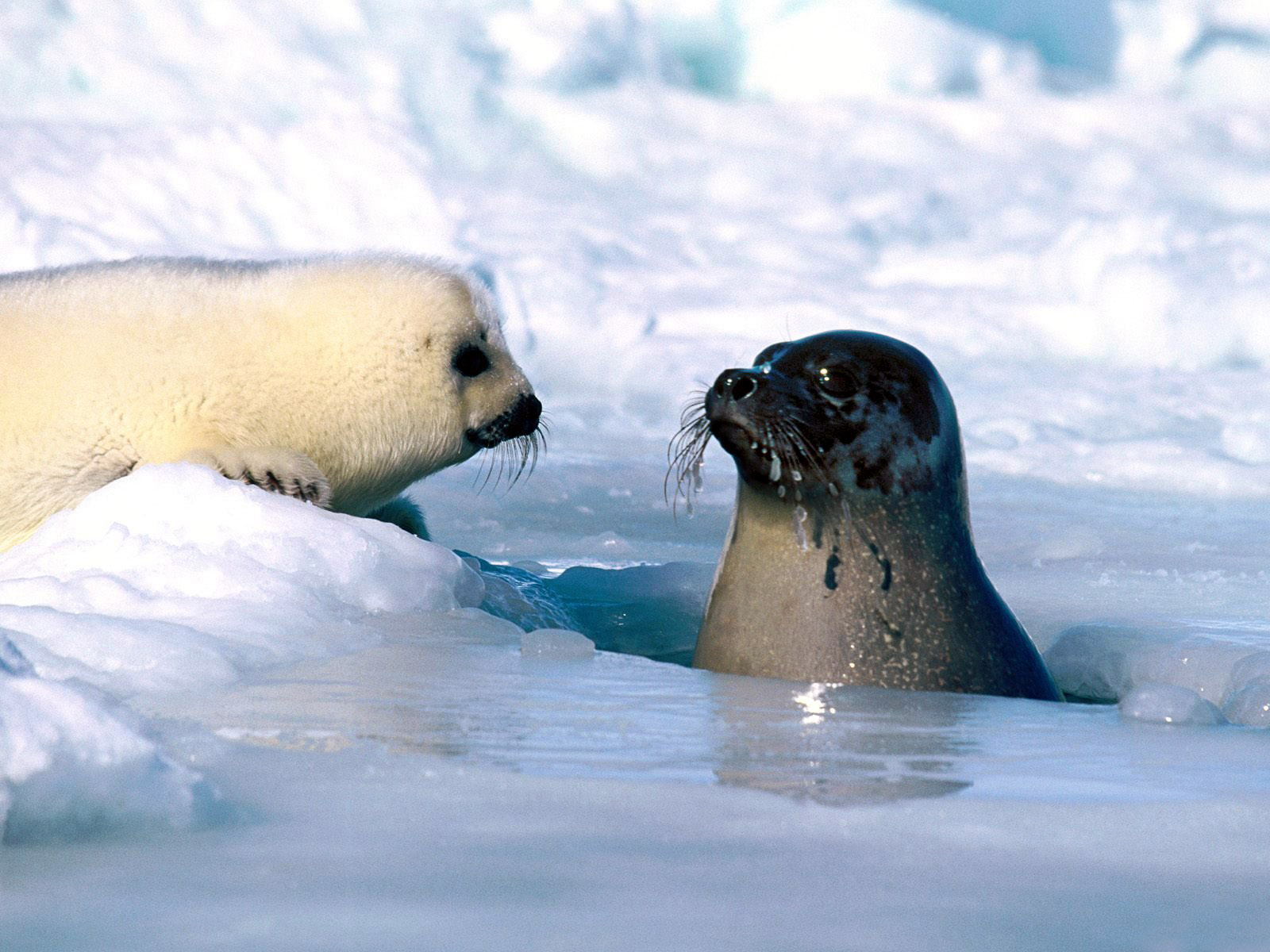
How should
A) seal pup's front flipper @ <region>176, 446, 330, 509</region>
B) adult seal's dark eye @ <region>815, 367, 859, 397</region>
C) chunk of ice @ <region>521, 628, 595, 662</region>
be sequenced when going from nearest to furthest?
chunk of ice @ <region>521, 628, 595, 662</region> < adult seal's dark eye @ <region>815, 367, 859, 397</region> < seal pup's front flipper @ <region>176, 446, 330, 509</region>

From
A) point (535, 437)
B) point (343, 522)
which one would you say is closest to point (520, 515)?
point (535, 437)

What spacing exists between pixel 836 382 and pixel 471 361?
4.24 feet

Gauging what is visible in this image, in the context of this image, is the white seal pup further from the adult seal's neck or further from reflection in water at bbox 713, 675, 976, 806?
reflection in water at bbox 713, 675, 976, 806

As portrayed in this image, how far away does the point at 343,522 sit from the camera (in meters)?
3.47

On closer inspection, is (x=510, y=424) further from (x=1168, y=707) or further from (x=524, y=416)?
(x=1168, y=707)

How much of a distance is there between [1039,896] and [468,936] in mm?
473

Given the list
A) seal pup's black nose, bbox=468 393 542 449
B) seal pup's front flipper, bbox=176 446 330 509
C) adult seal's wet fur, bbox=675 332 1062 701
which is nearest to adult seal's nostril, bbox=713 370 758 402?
adult seal's wet fur, bbox=675 332 1062 701

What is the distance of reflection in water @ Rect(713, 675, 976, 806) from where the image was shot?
5.83ft

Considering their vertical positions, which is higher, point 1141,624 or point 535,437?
point 535,437

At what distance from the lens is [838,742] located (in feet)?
7.10

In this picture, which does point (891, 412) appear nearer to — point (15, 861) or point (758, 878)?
point (758, 878)

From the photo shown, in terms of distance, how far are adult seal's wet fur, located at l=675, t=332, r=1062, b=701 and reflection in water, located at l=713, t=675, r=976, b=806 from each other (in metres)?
0.35

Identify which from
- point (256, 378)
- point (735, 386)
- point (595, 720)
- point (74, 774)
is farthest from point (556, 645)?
point (74, 774)

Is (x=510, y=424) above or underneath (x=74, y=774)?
above
